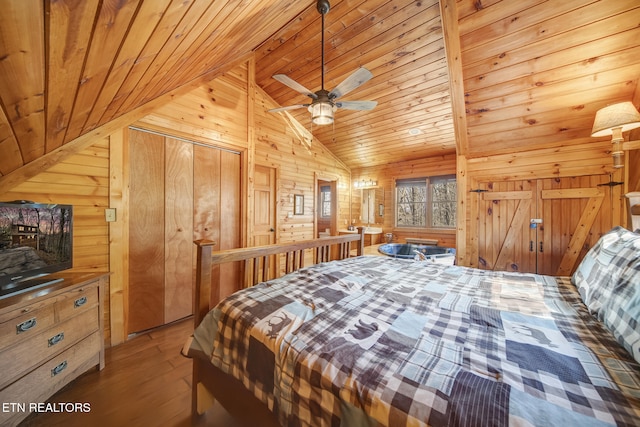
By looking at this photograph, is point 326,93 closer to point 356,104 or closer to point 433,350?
point 356,104

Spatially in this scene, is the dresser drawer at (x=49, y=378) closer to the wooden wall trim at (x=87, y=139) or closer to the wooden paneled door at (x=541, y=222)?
the wooden wall trim at (x=87, y=139)

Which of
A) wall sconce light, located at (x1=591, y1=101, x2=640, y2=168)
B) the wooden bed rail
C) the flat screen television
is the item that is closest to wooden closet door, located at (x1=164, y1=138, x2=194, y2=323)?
the flat screen television

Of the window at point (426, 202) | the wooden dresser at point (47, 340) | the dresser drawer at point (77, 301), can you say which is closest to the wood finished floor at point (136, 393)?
the wooden dresser at point (47, 340)

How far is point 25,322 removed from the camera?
134 centimetres

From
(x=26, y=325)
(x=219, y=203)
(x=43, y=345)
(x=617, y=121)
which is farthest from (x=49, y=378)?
(x=617, y=121)

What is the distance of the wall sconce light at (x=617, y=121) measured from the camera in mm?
1971

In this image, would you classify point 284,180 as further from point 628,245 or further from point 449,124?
point 628,245

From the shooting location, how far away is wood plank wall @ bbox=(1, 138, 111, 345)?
1897 millimetres

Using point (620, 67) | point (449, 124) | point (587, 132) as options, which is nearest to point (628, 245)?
point (620, 67)

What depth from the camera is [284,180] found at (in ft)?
14.0

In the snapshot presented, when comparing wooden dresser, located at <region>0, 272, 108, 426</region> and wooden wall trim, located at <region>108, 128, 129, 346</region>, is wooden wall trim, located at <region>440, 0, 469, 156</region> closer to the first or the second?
wooden wall trim, located at <region>108, 128, 129, 346</region>

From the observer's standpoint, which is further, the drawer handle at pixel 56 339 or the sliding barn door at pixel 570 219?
the sliding barn door at pixel 570 219

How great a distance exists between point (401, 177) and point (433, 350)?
16.6 feet

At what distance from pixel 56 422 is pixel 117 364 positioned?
0.54 m
